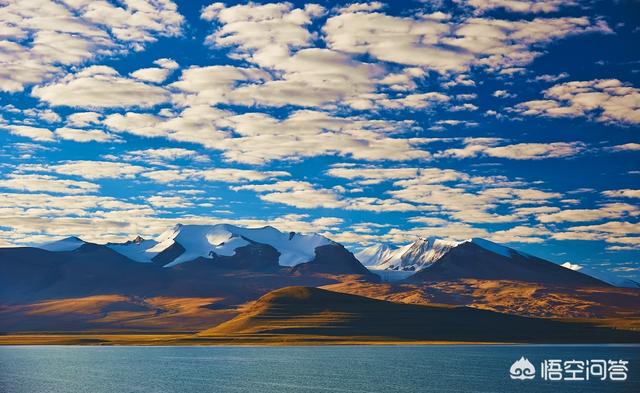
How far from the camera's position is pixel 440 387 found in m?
130

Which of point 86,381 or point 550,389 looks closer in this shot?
point 550,389

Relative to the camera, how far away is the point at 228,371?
167875 mm

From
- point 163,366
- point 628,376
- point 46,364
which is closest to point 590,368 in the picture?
point 628,376

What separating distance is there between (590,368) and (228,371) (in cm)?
7171

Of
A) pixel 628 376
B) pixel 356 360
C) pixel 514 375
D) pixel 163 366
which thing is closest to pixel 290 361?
pixel 356 360

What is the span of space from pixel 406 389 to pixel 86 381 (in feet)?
186

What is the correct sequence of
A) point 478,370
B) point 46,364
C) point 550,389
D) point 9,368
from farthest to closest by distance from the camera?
point 46,364, point 9,368, point 478,370, point 550,389

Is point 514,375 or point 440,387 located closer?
point 440,387

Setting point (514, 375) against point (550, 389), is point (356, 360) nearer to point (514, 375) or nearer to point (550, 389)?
point (514, 375)

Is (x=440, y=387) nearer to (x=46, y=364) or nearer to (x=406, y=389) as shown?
(x=406, y=389)

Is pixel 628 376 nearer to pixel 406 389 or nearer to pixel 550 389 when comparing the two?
pixel 550 389

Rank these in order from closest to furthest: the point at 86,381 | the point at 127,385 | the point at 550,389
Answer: the point at 550,389
the point at 127,385
the point at 86,381

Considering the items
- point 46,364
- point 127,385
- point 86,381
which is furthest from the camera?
point 46,364

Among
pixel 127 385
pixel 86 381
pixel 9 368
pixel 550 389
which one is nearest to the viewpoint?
pixel 550 389
